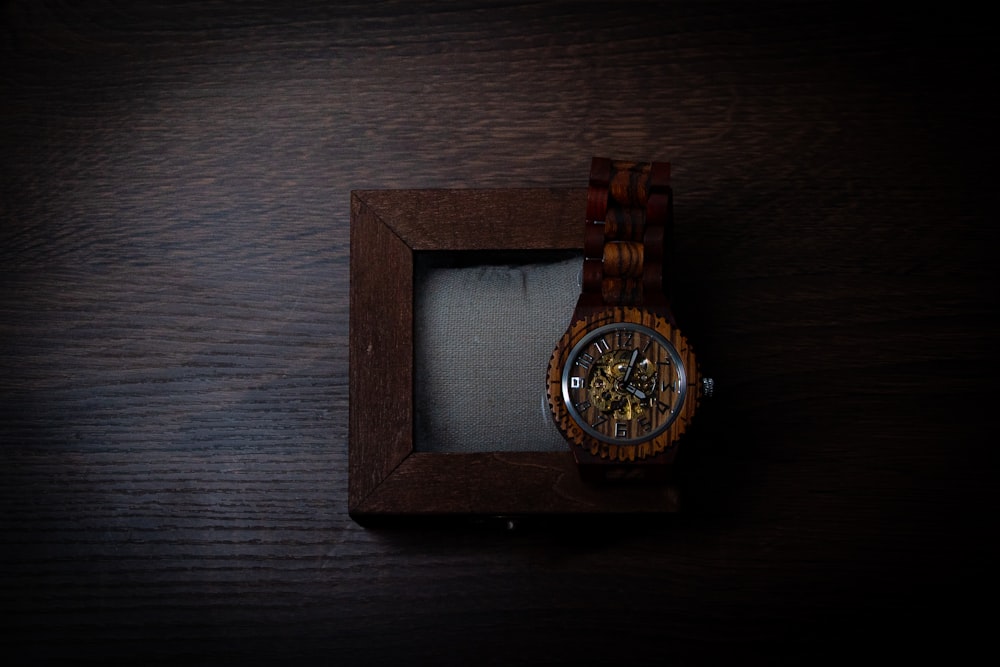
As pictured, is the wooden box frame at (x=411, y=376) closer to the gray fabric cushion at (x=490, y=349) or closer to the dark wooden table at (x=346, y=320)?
the gray fabric cushion at (x=490, y=349)

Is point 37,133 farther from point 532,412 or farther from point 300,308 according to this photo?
point 532,412

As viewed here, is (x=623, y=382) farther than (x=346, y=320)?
No

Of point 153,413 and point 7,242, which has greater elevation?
point 7,242

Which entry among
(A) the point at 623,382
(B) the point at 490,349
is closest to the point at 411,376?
(B) the point at 490,349

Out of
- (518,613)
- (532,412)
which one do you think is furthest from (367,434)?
(518,613)

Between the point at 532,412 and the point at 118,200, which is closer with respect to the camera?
the point at 532,412

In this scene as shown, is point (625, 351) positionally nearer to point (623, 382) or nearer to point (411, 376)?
point (623, 382)

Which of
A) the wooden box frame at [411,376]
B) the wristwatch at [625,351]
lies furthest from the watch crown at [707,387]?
the wooden box frame at [411,376]
